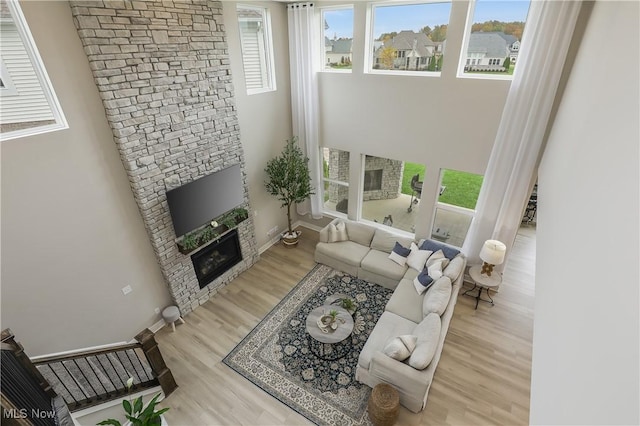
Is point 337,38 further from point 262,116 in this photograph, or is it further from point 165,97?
point 165,97

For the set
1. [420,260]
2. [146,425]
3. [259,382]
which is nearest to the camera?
[146,425]

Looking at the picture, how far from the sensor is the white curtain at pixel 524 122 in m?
3.76

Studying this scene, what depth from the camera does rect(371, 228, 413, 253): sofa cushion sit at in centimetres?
603

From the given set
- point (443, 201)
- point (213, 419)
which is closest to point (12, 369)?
point (213, 419)

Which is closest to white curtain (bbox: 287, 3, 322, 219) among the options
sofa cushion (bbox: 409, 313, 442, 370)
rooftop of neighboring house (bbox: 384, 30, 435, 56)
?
rooftop of neighboring house (bbox: 384, 30, 435, 56)

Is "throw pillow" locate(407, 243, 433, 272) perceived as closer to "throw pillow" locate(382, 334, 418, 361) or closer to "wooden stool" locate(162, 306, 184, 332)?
"throw pillow" locate(382, 334, 418, 361)

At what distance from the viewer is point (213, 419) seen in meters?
3.89

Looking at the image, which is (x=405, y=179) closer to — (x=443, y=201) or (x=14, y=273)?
(x=443, y=201)

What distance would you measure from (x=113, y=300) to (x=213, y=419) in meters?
2.21

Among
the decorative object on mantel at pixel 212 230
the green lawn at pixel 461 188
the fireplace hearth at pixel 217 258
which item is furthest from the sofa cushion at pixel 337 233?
the green lawn at pixel 461 188

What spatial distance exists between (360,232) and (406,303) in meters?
1.93

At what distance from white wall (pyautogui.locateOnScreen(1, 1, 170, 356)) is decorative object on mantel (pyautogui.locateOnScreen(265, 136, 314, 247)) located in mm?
2628

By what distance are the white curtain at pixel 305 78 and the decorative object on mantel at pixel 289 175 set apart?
24 centimetres

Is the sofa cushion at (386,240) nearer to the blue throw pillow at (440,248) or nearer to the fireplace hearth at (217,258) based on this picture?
the blue throw pillow at (440,248)
